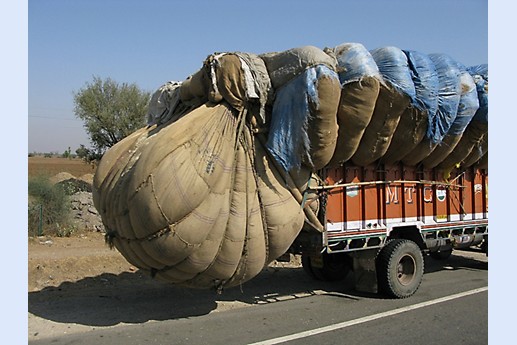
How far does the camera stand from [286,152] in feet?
22.8

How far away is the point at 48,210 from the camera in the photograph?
1448 centimetres

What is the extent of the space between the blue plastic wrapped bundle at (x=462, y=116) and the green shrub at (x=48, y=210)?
393 inches

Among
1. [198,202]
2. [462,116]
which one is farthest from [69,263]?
[462,116]

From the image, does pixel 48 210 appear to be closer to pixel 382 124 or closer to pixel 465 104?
pixel 382 124

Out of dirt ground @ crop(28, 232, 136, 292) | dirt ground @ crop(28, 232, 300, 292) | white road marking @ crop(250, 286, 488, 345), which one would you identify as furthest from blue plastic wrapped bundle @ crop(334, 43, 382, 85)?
dirt ground @ crop(28, 232, 136, 292)

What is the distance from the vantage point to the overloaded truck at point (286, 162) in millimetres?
6262

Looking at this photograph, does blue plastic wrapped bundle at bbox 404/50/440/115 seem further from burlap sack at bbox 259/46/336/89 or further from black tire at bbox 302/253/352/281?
black tire at bbox 302/253/352/281

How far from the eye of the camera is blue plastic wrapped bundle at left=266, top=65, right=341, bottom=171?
682 centimetres

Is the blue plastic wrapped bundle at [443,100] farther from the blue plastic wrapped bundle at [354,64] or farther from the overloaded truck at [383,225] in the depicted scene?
the blue plastic wrapped bundle at [354,64]

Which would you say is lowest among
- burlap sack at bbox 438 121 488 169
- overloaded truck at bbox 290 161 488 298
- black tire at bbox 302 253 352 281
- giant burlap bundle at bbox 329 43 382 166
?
black tire at bbox 302 253 352 281

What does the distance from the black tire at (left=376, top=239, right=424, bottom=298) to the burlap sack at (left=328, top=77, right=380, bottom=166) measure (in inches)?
89.1

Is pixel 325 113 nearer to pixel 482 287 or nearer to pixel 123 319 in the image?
pixel 123 319

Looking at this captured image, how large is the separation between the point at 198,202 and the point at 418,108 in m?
3.94

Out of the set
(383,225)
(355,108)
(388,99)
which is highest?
(388,99)
